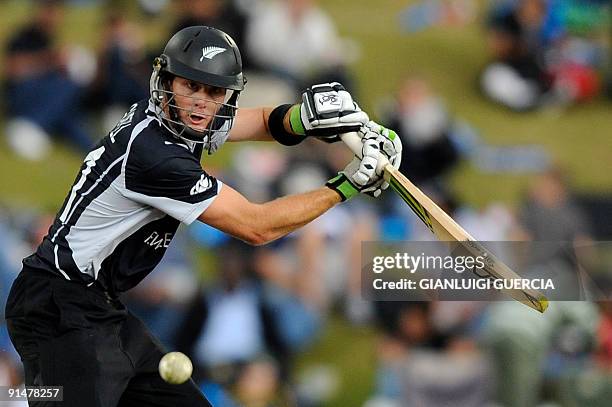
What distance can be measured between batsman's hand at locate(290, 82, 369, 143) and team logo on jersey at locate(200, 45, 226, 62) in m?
0.58

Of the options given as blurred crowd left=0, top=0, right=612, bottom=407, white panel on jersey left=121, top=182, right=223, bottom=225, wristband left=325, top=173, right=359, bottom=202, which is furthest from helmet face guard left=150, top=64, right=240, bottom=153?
blurred crowd left=0, top=0, right=612, bottom=407

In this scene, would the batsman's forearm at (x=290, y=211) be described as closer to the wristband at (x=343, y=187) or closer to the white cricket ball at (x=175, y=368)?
the wristband at (x=343, y=187)

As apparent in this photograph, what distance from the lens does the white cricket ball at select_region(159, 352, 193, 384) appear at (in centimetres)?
484

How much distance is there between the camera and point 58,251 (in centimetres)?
498

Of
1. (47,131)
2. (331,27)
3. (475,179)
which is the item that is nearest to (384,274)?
(475,179)

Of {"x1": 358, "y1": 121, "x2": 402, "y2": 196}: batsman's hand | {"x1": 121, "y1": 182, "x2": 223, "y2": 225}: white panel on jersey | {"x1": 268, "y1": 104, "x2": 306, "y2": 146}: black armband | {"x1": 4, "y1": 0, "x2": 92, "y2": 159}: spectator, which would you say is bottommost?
{"x1": 4, "y1": 0, "x2": 92, "y2": 159}: spectator

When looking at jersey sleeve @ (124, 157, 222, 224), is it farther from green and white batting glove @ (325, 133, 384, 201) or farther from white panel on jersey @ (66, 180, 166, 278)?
green and white batting glove @ (325, 133, 384, 201)

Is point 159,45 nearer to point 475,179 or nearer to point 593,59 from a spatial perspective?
point 475,179

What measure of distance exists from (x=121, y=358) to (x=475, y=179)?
5.10 meters

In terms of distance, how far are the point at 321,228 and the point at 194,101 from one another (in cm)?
420

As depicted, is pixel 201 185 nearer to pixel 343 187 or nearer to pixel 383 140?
pixel 343 187

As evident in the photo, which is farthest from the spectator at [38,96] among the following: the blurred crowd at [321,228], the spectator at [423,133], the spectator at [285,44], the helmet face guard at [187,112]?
the helmet face guard at [187,112]

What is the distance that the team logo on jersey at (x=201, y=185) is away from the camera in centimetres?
488

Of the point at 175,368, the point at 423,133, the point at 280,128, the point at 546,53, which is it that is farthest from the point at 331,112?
the point at 546,53
